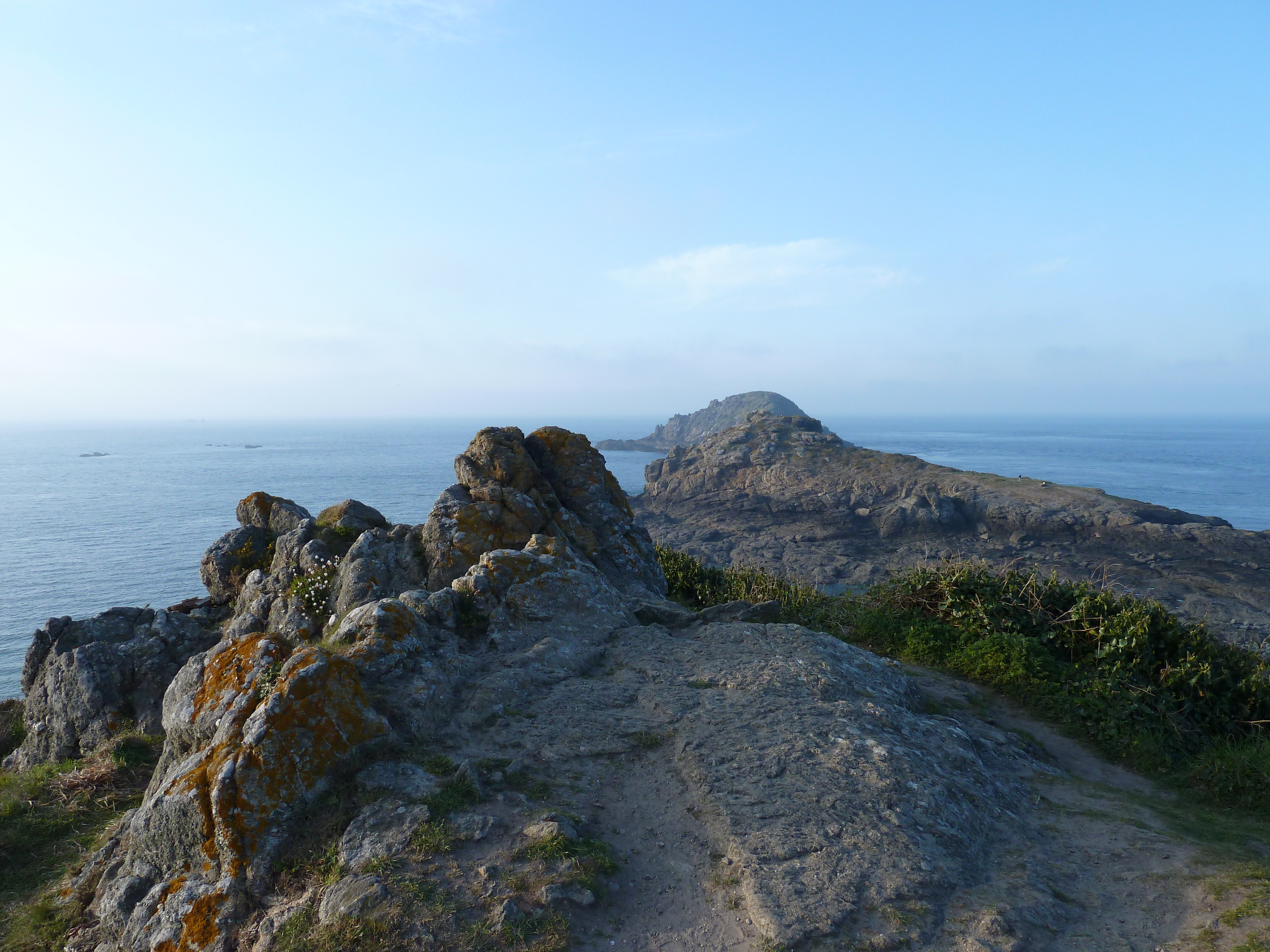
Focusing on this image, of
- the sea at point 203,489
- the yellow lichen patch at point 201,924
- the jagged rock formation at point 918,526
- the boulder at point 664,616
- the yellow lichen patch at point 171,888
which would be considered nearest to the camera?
the yellow lichen patch at point 201,924

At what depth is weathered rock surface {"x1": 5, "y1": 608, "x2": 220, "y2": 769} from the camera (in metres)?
10.8

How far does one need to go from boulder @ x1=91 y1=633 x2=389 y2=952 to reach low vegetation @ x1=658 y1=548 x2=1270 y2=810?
393 inches

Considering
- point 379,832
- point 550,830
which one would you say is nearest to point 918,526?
point 550,830

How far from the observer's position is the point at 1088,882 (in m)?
5.50

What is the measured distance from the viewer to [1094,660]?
10.8m

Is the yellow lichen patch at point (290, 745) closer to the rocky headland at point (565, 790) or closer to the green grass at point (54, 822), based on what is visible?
the rocky headland at point (565, 790)

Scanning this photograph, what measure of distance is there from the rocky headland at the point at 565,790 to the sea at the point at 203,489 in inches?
1216

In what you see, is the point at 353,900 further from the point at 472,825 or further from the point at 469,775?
the point at 469,775

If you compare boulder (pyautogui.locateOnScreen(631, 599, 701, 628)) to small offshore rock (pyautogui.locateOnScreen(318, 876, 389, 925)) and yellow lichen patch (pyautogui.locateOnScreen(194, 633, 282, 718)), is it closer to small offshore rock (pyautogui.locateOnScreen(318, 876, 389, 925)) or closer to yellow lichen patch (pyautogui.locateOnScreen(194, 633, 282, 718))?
yellow lichen patch (pyautogui.locateOnScreen(194, 633, 282, 718))

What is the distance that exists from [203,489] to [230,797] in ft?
356

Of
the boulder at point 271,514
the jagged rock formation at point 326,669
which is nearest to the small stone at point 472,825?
the jagged rock formation at point 326,669

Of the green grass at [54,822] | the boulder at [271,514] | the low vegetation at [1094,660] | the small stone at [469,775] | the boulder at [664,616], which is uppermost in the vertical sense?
the boulder at [271,514]

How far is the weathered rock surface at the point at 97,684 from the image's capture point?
10.8 metres

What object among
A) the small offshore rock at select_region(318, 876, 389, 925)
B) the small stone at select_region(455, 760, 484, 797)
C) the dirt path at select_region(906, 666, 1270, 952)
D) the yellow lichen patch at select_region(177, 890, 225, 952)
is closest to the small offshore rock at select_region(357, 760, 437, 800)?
the small stone at select_region(455, 760, 484, 797)
